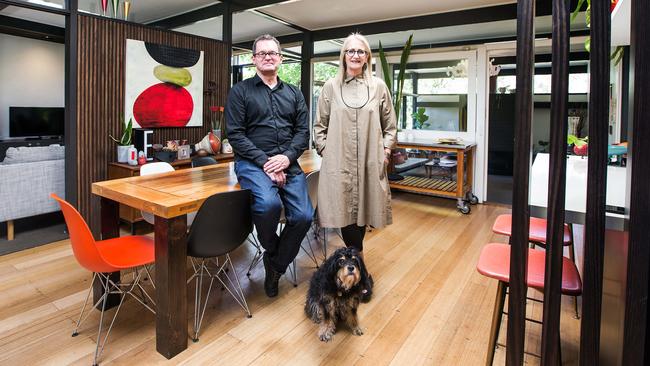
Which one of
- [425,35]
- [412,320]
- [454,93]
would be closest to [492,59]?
[454,93]

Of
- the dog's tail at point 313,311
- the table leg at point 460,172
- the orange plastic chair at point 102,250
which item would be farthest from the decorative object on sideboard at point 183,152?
the table leg at point 460,172

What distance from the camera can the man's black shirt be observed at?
229 cm

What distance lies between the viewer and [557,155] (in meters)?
1.00

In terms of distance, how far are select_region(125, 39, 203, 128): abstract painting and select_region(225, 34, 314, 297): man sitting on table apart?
2.07m

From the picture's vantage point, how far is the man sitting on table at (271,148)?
2.25 meters

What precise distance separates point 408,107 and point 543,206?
186 inches

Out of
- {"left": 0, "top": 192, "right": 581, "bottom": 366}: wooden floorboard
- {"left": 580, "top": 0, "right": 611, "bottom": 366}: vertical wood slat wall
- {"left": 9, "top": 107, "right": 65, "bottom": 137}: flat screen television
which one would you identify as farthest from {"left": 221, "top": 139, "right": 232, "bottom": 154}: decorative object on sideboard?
{"left": 9, "top": 107, "right": 65, "bottom": 137}: flat screen television

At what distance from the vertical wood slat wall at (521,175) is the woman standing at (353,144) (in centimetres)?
130

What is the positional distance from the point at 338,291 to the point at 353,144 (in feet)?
2.78

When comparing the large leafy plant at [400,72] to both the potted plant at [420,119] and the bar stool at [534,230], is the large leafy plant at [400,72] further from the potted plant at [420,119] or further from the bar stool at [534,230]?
the bar stool at [534,230]

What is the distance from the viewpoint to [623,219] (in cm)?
108

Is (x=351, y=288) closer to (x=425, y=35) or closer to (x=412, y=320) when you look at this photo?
(x=412, y=320)

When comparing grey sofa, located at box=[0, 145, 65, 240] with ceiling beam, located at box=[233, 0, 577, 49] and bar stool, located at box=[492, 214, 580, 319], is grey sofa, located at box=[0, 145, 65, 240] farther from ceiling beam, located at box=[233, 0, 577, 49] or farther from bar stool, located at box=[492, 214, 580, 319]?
ceiling beam, located at box=[233, 0, 577, 49]

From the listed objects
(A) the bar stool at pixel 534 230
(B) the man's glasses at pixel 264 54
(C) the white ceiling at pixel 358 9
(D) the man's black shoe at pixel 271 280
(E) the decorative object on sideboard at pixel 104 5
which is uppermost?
(C) the white ceiling at pixel 358 9
